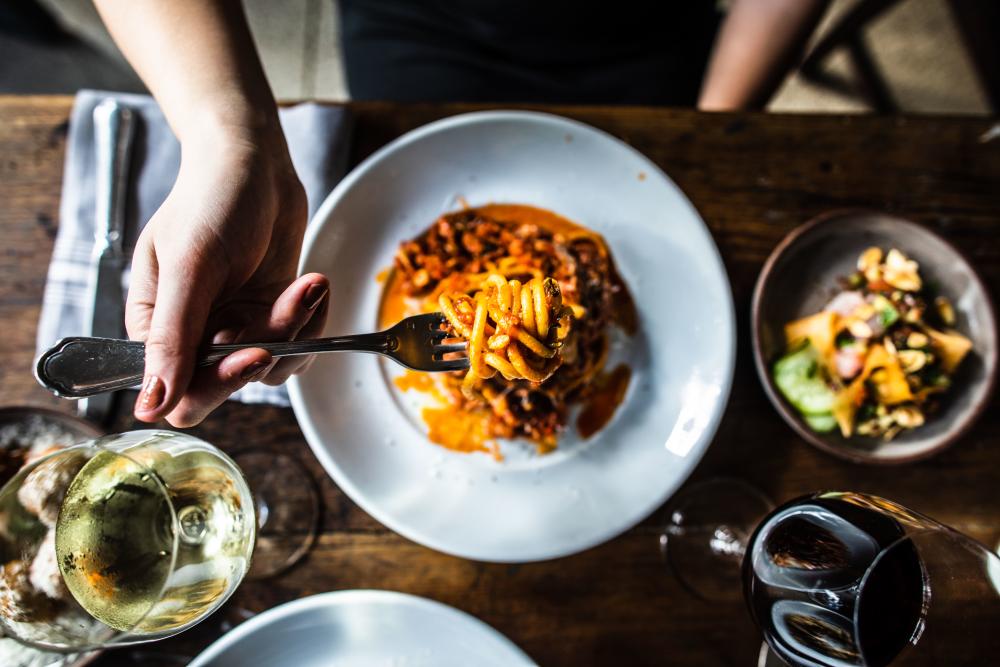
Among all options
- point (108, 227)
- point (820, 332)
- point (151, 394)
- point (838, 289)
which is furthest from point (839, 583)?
point (108, 227)

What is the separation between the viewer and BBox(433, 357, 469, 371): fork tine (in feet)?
3.64

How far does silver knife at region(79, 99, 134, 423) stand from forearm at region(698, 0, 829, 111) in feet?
4.36

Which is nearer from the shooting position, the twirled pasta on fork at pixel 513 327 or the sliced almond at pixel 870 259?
the twirled pasta on fork at pixel 513 327

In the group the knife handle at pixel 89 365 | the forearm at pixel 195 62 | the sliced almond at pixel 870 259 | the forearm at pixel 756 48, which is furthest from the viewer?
the forearm at pixel 756 48

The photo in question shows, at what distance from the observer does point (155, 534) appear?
1.02 metres

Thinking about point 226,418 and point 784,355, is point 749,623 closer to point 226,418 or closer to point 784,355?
point 784,355

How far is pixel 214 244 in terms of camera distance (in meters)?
0.98

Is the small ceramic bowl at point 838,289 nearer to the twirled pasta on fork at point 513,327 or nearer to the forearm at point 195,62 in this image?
the twirled pasta on fork at point 513,327

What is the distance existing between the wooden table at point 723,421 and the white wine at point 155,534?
0.90 feet

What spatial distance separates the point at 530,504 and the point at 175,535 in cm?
64

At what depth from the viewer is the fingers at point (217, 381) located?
92cm

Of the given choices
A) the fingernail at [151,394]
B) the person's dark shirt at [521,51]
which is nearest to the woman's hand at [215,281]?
the fingernail at [151,394]

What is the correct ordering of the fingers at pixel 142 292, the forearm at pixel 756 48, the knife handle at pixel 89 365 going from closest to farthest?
1. the knife handle at pixel 89 365
2. the fingers at pixel 142 292
3. the forearm at pixel 756 48

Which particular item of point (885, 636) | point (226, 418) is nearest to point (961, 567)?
point (885, 636)
